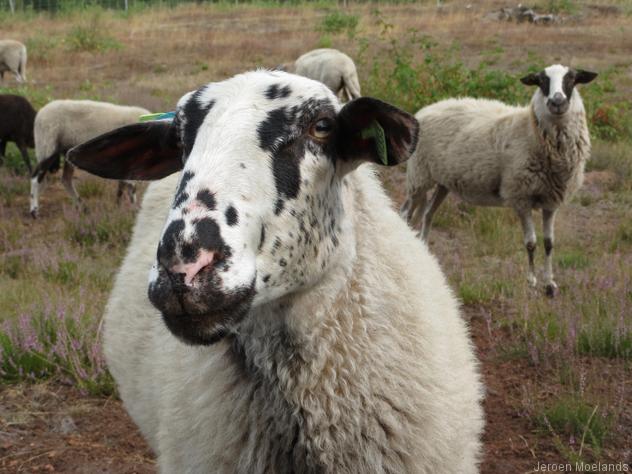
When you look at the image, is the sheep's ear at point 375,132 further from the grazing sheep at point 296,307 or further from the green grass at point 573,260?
the green grass at point 573,260

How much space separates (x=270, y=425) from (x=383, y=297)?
526 millimetres

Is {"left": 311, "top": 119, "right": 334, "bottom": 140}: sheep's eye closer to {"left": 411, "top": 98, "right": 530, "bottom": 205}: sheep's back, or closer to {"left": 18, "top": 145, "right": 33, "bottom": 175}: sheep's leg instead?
{"left": 411, "top": 98, "right": 530, "bottom": 205}: sheep's back

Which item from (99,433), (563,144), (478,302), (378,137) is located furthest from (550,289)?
(378,137)

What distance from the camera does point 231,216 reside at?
1684 millimetres

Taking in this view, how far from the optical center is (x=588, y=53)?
62.5 ft

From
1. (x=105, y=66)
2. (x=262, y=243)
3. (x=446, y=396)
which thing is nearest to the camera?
(x=262, y=243)

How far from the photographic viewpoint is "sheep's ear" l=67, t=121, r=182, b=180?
2.28 metres

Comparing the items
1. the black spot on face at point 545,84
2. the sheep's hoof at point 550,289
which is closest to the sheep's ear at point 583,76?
the black spot on face at point 545,84

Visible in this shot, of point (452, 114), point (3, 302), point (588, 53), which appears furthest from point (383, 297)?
point (588, 53)

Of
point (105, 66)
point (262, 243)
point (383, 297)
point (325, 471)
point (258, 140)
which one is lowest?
point (105, 66)

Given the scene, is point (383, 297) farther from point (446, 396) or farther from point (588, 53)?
point (588, 53)

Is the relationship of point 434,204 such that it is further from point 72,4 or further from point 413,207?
point 72,4

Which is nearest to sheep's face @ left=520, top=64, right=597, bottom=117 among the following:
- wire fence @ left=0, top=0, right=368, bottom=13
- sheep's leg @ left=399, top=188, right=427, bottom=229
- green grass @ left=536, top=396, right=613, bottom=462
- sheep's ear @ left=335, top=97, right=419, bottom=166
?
sheep's leg @ left=399, top=188, right=427, bottom=229

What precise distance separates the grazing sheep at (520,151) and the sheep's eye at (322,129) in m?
4.47
